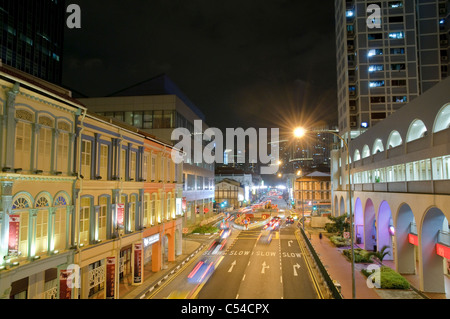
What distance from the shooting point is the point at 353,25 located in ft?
215

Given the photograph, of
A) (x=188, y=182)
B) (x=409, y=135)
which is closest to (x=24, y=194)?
(x=409, y=135)

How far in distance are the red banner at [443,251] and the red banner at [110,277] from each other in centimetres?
2185

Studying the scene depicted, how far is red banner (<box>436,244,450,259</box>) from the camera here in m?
21.1

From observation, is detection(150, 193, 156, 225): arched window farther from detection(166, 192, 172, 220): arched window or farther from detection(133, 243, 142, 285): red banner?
detection(133, 243, 142, 285): red banner

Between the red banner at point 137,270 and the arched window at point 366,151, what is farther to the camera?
the arched window at point 366,151

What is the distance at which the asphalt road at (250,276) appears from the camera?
22188mm

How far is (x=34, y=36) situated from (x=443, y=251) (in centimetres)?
8446

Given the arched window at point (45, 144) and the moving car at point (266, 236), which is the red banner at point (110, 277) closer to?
the arched window at point (45, 144)

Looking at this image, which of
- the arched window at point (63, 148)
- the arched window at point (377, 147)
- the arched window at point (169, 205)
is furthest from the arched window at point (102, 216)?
the arched window at point (377, 147)

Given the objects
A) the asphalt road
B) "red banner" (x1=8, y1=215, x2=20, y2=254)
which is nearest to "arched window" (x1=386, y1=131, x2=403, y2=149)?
the asphalt road

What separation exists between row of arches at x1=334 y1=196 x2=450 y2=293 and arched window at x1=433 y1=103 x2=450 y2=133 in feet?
17.6

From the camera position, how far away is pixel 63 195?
16.8m

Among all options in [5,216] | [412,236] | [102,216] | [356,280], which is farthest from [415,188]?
[5,216]
